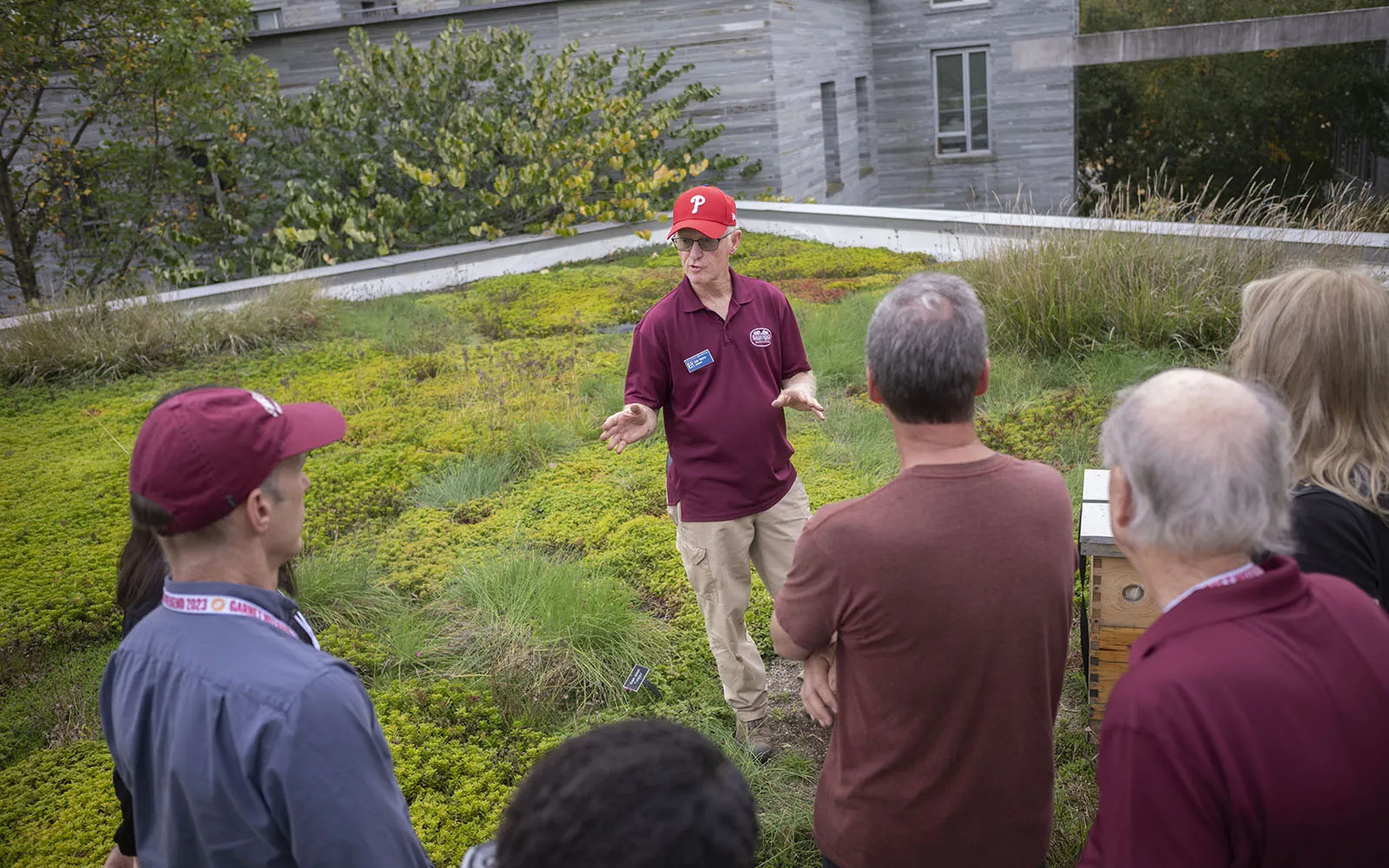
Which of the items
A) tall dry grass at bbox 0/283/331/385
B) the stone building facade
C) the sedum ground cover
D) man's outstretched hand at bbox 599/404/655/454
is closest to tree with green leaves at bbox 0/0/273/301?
tall dry grass at bbox 0/283/331/385

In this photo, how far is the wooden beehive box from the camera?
3385mm

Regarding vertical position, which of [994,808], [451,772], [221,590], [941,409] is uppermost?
[941,409]

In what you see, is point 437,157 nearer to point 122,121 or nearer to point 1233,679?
point 122,121

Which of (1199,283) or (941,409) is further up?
(941,409)

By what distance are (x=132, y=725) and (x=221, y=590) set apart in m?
0.28

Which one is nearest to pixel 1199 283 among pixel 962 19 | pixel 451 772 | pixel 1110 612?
pixel 1110 612

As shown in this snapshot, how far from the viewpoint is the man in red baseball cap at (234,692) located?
170 centimetres

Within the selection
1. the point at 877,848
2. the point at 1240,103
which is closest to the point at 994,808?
the point at 877,848

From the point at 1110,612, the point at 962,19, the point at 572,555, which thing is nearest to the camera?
the point at 1110,612

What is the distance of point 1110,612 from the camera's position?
347 cm

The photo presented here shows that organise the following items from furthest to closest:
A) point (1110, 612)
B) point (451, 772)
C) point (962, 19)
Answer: point (962, 19)
point (451, 772)
point (1110, 612)

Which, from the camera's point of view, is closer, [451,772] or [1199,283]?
[451,772]

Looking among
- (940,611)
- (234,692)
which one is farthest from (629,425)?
(234,692)

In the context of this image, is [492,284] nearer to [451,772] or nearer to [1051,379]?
[1051,379]
